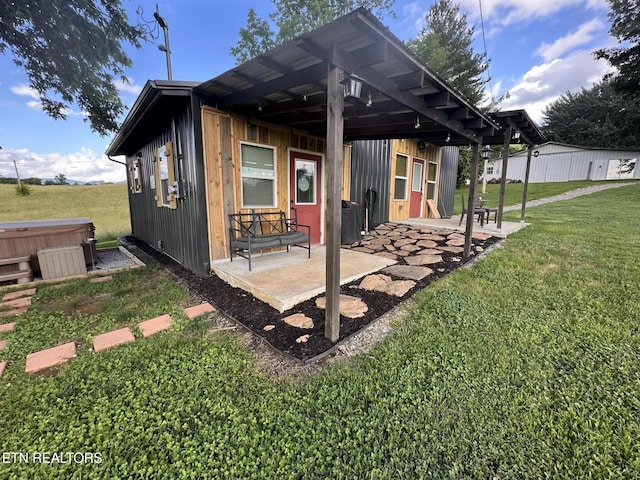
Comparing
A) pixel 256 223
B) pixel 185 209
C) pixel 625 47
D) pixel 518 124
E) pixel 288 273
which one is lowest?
pixel 288 273

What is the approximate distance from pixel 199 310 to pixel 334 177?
2057 mm

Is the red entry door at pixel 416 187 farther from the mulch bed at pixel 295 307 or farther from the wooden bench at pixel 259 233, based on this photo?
the wooden bench at pixel 259 233

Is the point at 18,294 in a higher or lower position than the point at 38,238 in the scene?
lower

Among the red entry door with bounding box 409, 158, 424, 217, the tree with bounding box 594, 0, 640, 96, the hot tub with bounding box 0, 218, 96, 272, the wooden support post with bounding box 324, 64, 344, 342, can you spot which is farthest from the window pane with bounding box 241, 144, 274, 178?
the tree with bounding box 594, 0, 640, 96

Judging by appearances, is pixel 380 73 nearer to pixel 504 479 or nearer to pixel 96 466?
pixel 504 479

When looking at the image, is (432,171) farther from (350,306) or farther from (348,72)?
(348,72)

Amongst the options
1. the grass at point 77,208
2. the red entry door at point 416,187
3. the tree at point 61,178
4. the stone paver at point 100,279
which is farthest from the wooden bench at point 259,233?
the tree at point 61,178

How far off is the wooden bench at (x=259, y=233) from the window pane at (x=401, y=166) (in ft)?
14.3

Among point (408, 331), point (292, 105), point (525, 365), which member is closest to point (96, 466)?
point (408, 331)

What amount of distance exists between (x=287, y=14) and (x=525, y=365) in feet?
63.9

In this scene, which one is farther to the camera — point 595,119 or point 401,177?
point 595,119

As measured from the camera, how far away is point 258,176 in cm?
440

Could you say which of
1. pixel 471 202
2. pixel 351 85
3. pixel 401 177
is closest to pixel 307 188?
pixel 471 202

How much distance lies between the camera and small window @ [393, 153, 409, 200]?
7941 millimetres
